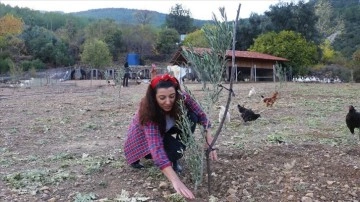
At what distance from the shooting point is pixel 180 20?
219 feet

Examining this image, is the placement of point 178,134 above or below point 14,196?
above

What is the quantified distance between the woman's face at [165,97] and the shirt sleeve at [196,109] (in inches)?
9.3

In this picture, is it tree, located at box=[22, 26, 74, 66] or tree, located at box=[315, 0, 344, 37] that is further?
tree, located at box=[315, 0, 344, 37]

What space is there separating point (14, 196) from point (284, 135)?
→ 366 cm

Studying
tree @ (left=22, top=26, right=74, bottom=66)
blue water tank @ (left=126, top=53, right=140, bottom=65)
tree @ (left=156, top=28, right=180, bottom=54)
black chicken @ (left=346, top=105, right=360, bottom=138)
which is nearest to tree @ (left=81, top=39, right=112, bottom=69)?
blue water tank @ (left=126, top=53, right=140, bottom=65)

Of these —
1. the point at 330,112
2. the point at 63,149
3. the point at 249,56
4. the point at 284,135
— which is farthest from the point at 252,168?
the point at 249,56

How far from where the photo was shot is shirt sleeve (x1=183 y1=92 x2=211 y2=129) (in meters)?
3.56

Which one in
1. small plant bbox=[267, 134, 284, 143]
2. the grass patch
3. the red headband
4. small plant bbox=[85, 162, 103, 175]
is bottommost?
the grass patch

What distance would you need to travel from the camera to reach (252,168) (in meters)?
3.90

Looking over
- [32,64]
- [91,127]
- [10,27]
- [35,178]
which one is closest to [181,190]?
[35,178]

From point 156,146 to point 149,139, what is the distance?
0.10 metres

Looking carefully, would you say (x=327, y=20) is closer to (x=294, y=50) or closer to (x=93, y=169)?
(x=294, y=50)

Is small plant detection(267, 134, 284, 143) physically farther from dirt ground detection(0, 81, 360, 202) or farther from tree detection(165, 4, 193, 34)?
tree detection(165, 4, 193, 34)

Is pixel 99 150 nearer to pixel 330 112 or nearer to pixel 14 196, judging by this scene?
pixel 14 196
